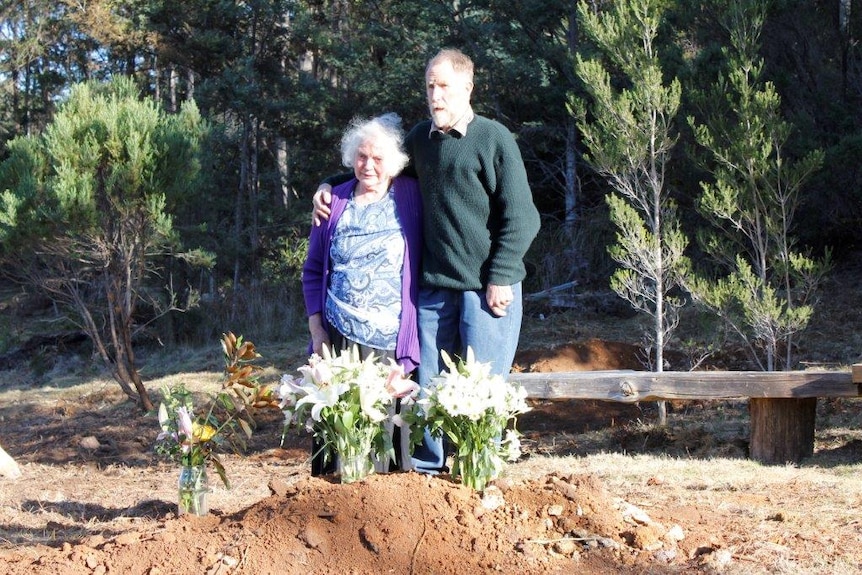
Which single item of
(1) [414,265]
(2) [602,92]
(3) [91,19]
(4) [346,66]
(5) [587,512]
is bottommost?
(5) [587,512]

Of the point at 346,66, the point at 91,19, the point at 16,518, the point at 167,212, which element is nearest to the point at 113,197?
the point at 167,212

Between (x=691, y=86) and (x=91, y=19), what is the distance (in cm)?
1475

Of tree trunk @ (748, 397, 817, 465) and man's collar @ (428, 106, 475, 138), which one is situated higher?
man's collar @ (428, 106, 475, 138)

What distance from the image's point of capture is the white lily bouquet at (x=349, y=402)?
334 centimetres

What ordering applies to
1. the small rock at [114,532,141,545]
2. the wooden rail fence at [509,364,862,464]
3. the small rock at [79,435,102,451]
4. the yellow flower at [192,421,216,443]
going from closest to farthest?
the small rock at [114,532,141,545] < the yellow flower at [192,421,216,443] < the wooden rail fence at [509,364,862,464] < the small rock at [79,435,102,451]

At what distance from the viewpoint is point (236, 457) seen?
25.4ft

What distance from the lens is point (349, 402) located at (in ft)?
11.1

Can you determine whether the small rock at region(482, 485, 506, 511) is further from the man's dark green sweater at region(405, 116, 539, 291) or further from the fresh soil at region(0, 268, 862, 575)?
the man's dark green sweater at region(405, 116, 539, 291)

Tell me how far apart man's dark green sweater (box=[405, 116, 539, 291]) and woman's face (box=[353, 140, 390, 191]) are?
182 millimetres

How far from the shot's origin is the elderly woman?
3707mm

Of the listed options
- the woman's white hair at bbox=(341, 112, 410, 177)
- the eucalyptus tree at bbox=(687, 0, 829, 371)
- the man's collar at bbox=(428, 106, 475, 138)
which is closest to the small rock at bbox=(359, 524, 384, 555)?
the woman's white hair at bbox=(341, 112, 410, 177)

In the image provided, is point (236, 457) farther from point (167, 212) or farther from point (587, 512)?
point (587, 512)

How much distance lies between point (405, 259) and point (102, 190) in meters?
5.89

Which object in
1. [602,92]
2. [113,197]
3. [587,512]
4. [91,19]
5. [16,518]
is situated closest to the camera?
[587,512]
